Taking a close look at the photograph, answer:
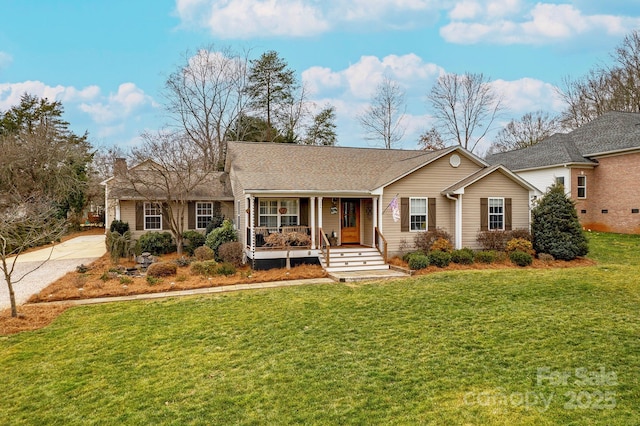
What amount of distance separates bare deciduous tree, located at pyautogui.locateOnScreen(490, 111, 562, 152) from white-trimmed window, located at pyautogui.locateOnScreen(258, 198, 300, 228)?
108 ft

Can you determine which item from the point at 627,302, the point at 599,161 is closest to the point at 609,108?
the point at 599,161

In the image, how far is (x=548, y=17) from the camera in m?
16.5

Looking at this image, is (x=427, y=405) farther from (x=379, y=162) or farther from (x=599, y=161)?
(x=599, y=161)

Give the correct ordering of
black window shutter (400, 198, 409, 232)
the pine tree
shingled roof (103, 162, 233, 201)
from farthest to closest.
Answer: shingled roof (103, 162, 233, 201)
black window shutter (400, 198, 409, 232)
the pine tree

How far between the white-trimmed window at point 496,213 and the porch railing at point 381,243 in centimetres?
506

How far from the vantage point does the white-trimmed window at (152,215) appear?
1836cm

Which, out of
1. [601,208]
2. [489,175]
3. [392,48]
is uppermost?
[392,48]

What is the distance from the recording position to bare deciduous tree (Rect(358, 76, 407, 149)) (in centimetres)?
3356

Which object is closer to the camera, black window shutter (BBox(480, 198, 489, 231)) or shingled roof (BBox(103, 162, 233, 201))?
black window shutter (BBox(480, 198, 489, 231))

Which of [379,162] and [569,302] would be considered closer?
[569,302]

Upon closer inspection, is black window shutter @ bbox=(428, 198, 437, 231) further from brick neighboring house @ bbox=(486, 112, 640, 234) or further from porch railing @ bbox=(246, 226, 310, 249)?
brick neighboring house @ bbox=(486, 112, 640, 234)

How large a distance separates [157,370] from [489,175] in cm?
1465

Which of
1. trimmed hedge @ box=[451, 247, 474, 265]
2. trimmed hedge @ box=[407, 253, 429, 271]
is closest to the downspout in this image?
trimmed hedge @ box=[451, 247, 474, 265]

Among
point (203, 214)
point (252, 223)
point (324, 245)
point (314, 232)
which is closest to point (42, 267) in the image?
point (203, 214)
